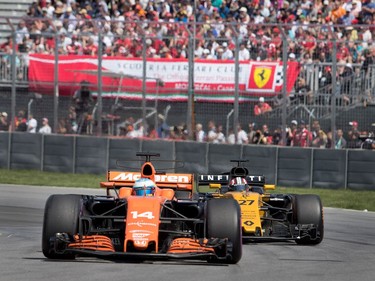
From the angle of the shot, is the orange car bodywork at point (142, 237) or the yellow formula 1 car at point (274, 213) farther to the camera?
the yellow formula 1 car at point (274, 213)

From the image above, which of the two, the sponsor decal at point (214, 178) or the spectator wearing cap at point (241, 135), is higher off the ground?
the spectator wearing cap at point (241, 135)

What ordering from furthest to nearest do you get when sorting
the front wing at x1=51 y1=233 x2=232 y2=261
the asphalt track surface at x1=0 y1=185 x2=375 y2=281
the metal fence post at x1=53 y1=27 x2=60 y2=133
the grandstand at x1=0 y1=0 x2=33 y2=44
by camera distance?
the grandstand at x1=0 y1=0 x2=33 y2=44 → the metal fence post at x1=53 y1=27 x2=60 y2=133 → the front wing at x1=51 y1=233 x2=232 y2=261 → the asphalt track surface at x1=0 y1=185 x2=375 y2=281

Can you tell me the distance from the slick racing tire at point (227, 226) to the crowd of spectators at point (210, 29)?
12192 millimetres

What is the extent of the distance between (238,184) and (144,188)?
2.94 meters

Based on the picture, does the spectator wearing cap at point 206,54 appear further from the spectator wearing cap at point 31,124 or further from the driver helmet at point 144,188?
the driver helmet at point 144,188

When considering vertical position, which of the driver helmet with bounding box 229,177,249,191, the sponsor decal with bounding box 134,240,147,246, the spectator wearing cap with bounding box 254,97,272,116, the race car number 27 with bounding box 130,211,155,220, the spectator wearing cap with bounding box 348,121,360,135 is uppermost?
the spectator wearing cap with bounding box 254,97,272,116

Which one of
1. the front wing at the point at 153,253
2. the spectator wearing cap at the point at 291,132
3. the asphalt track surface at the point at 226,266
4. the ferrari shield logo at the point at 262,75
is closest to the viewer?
the asphalt track surface at the point at 226,266

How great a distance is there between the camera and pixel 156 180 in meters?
14.2

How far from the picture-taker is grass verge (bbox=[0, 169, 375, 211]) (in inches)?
830

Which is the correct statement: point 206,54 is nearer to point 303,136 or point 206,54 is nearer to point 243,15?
point 303,136

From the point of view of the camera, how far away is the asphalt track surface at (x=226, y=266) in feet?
33.9

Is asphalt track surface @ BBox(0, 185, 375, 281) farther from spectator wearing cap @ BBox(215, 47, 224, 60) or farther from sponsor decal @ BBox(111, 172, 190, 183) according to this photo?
spectator wearing cap @ BBox(215, 47, 224, 60)

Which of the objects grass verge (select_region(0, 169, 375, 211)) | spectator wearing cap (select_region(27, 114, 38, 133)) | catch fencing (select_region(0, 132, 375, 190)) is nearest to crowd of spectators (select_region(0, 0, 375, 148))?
catch fencing (select_region(0, 132, 375, 190))

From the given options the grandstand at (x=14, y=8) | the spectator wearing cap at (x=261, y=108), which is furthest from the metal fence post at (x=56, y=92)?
the grandstand at (x=14, y=8)
